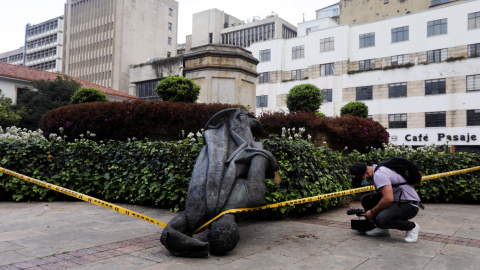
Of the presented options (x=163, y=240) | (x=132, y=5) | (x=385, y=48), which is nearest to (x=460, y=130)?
(x=385, y=48)

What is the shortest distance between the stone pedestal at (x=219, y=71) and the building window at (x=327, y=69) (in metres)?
30.0

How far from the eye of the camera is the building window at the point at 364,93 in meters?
37.6

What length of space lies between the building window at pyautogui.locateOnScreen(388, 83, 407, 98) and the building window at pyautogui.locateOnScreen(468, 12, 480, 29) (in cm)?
760

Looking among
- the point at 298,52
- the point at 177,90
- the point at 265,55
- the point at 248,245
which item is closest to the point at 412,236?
the point at 248,245

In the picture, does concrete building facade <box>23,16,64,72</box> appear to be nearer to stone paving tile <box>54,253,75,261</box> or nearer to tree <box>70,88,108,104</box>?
tree <box>70,88,108,104</box>

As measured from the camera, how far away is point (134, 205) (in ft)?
22.7

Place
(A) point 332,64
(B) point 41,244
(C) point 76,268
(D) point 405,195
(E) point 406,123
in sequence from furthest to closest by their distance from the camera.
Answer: (A) point 332,64
(E) point 406,123
(D) point 405,195
(B) point 41,244
(C) point 76,268

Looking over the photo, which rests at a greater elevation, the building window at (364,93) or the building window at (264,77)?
the building window at (264,77)

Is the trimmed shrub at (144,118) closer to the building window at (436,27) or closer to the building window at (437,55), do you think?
the building window at (437,55)

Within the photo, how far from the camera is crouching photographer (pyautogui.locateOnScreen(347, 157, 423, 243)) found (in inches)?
174

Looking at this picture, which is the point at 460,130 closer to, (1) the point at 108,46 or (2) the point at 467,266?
(2) the point at 467,266

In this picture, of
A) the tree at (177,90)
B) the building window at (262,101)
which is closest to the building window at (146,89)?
the building window at (262,101)

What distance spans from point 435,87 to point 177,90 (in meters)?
31.6

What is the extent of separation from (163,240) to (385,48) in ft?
128
